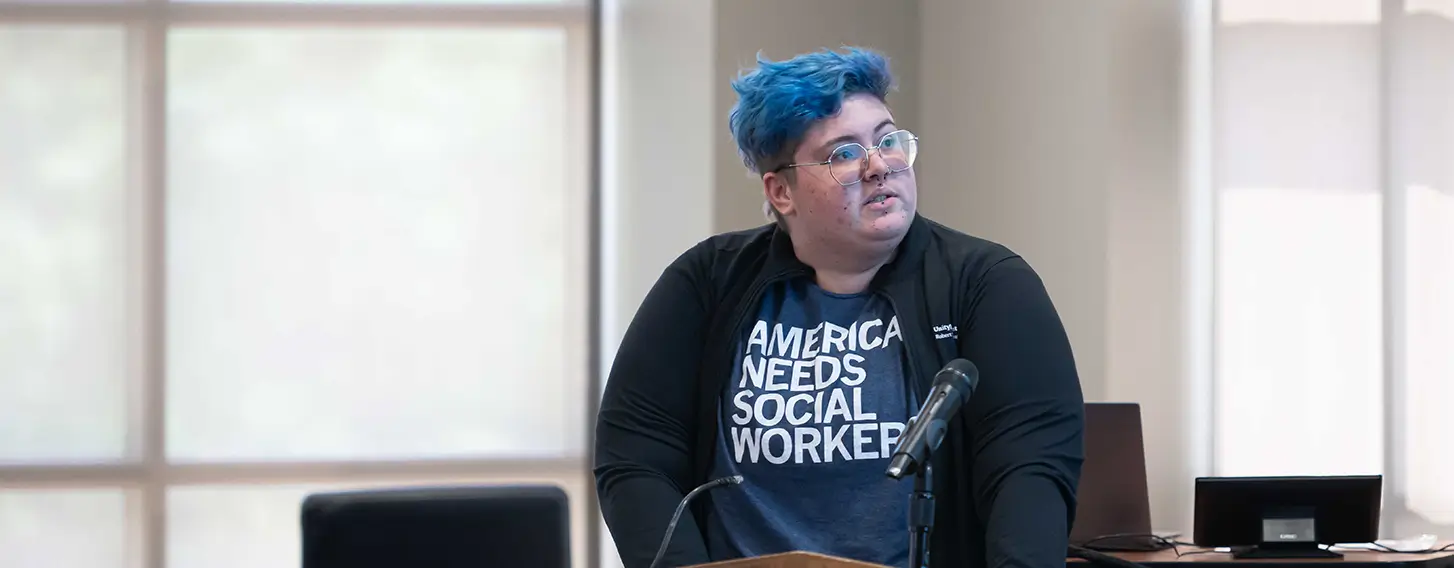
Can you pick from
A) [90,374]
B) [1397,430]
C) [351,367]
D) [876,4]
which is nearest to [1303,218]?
[1397,430]

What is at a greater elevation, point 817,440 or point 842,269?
point 842,269

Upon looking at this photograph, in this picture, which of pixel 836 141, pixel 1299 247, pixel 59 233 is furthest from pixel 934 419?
pixel 59 233

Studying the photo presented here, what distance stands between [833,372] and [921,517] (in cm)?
33

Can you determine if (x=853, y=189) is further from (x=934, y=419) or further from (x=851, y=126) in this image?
(x=934, y=419)

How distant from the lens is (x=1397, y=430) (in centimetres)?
384

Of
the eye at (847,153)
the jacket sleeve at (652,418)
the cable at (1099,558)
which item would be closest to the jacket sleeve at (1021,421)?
the eye at (847,153)

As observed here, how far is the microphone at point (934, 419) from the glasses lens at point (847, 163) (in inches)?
13.6

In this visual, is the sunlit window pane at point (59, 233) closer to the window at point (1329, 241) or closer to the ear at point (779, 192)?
the ear at point (779, 192)

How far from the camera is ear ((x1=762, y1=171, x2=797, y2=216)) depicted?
189 centimetres

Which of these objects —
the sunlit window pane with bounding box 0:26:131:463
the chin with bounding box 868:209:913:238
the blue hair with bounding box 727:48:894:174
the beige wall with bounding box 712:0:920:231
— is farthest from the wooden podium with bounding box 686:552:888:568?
the sunlit window pane with bounding box 0:26:131:463

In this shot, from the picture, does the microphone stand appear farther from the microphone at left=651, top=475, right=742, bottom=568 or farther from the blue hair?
the blue hair

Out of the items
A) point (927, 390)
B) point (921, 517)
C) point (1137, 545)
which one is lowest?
point (1137, 545)

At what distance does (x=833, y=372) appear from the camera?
70.3 inches

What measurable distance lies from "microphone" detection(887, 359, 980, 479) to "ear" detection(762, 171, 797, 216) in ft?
1.37
